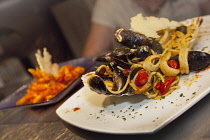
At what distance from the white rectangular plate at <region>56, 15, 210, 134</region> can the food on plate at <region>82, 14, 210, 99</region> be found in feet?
0.19

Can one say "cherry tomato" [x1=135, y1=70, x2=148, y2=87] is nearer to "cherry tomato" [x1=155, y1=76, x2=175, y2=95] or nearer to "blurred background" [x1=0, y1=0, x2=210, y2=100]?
"cherry tomato" [x1=155, y1=76, x2=175, y2=95]

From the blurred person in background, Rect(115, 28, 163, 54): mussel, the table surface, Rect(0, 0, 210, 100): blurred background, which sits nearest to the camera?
the table surface

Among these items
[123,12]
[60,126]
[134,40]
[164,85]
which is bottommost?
[60,126]

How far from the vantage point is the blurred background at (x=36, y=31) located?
377 cm

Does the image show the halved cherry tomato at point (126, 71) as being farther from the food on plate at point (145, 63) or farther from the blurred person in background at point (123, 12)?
the blurred person in background at point (123, 12)

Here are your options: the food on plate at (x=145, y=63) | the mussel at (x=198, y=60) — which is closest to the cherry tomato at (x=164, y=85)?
the food on plate at (x=145, y=63)

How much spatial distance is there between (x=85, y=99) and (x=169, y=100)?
540mm

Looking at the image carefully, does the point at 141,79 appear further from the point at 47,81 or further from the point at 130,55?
the point at 47,81

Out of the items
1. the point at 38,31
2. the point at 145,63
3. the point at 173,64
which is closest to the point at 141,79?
the point at 145,63

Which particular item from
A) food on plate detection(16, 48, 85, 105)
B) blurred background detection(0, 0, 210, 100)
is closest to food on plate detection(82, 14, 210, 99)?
food on plate detection(16, 48, 85, 105)

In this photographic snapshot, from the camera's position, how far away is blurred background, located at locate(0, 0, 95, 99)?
377 centimetres

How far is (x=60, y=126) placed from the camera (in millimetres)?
1577

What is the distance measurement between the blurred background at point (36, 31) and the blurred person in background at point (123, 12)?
0.21m

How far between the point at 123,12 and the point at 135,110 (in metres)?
1.51
